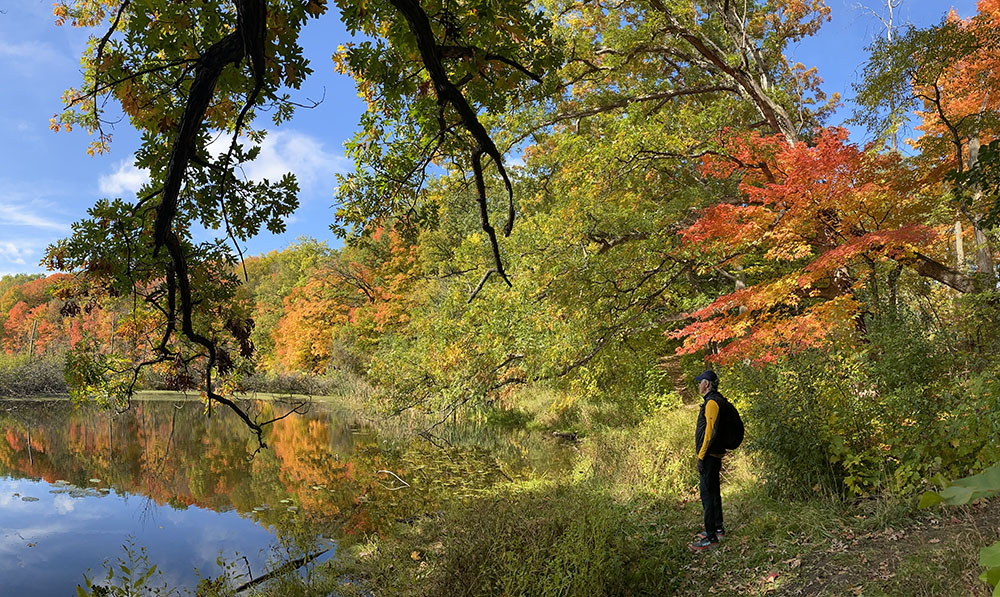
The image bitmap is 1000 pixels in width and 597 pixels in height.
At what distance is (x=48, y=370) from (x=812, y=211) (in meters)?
35.9

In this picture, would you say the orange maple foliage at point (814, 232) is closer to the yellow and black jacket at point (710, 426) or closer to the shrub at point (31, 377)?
the yellow and black jacket at point (710, 426)

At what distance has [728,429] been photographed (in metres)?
5.38

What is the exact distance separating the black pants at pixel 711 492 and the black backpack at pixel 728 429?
189 mm

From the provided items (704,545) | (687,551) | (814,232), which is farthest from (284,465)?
(814,232)

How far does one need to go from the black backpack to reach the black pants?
7.4 inches

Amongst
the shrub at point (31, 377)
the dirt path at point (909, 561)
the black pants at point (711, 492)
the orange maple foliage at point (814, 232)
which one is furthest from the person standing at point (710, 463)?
the shrub at point (31, 377)

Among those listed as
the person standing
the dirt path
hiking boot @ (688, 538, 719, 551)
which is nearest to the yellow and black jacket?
the person standing

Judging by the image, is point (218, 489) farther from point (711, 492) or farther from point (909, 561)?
point (909, 561)

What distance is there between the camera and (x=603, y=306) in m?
10.2

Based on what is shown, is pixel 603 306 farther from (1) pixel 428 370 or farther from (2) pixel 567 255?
(1) pixel 428 370

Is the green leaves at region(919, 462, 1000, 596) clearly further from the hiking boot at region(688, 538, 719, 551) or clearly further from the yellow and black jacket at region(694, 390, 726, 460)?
the hiking boot at region(688, 538, 719, 551)

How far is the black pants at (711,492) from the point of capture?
209 inches

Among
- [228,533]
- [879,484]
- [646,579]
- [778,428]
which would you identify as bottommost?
[228,533]

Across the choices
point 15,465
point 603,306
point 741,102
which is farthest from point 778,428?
point 15,465
